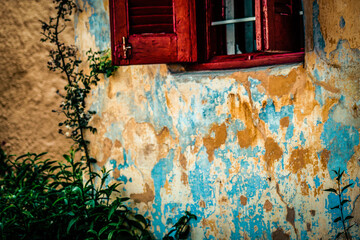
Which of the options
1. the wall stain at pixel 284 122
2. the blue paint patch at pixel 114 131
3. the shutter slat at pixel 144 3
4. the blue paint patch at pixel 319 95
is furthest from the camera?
the blue paint patch at pixel 114 131

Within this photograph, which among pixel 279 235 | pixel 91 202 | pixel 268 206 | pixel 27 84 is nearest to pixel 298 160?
pixel 268 206

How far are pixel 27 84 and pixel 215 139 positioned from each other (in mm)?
2626

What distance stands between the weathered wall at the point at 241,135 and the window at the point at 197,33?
10cm

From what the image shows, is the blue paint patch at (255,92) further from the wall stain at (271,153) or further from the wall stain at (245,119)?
the wall stain at (271,153)

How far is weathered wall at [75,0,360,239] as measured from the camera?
2117 mm

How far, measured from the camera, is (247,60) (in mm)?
2371

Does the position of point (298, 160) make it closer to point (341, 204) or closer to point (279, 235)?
point (341, 204)

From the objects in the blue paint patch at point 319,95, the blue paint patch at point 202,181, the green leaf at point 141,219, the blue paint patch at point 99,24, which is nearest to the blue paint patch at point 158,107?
the blue paint patch at point 202,181

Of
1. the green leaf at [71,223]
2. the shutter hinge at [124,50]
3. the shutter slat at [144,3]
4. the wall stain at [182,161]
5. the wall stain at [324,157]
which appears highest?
the shutter slat at [144,3]

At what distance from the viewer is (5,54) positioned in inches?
163

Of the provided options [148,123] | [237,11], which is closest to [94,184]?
[148,123]

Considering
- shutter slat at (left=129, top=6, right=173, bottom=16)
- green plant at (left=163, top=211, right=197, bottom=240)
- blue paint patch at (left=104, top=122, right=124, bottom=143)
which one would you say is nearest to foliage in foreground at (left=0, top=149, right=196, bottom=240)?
green plant at (left=163, top=211, right=197, bottom=240)

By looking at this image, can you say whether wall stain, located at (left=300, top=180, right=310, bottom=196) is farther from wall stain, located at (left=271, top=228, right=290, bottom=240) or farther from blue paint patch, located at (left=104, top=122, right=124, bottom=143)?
blue paint patch, located at (left=104, top=122, right=124, bottom=143)

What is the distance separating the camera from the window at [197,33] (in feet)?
7.45
